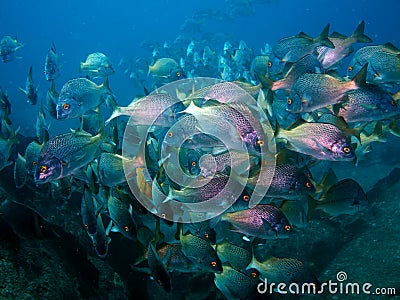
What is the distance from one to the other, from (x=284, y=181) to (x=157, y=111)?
1819mm

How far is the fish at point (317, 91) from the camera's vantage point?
3.29 meters

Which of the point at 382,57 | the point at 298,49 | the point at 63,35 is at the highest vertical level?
the point at 63,35

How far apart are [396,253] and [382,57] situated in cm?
277

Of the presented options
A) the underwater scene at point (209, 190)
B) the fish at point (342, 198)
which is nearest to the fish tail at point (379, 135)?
the underwater scene at point (209, 190)

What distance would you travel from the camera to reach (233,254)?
3.42 m

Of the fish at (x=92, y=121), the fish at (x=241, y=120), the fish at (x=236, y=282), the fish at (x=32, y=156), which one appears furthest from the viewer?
the fish at (x=92, y=121)

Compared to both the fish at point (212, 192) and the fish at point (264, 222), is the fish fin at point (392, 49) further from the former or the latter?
the fish at point (212, 192)

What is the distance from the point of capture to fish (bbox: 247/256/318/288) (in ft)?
10.7

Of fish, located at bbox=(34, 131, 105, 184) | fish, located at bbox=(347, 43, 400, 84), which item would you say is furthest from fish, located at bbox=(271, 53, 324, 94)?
fish, located at bbox=(34, 131, 105, 184)

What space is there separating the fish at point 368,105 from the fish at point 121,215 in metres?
2.54

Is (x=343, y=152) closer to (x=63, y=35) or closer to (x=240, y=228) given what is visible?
(x=240, y=228)

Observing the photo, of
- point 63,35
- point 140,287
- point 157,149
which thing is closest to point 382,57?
point 157,149

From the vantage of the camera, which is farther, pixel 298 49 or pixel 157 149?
pixel 298 49

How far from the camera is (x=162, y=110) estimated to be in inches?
152
